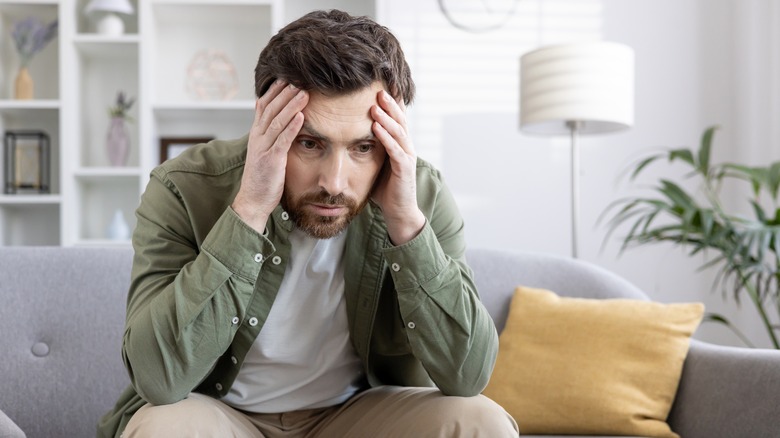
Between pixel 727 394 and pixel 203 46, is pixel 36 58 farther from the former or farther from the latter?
pixel 727 394

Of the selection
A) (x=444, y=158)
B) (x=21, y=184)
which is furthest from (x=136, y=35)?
(x=444, y=158)

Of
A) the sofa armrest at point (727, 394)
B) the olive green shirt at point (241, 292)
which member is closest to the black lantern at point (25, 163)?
the olive green shirt at point (241, 292)

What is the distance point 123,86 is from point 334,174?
2.71 metres

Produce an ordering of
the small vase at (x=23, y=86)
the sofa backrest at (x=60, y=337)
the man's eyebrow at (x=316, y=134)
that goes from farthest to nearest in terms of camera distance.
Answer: the small vase at (x=23, y=86) → the sofa backrest at (x=60, y=337) → the man's eyebrow at (x=316, y=134)

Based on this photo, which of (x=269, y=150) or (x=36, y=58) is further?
(x=36, y=58)

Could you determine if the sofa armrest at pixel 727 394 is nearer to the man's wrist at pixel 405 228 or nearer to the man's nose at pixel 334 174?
the man's wrist at pixel 405 228

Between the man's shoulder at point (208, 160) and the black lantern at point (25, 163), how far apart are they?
2.35m

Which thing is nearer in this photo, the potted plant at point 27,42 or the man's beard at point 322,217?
the man's beard at point 322,217

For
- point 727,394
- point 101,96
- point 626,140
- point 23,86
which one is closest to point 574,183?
point 626,140

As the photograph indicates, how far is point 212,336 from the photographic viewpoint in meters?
1.29

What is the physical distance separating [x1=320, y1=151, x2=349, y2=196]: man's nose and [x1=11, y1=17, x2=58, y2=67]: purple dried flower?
274 cm

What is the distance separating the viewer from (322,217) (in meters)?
1.34

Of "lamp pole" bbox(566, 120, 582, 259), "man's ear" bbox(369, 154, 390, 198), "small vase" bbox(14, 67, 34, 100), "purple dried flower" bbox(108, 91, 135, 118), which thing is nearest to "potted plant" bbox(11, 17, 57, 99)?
"small vase" bbox(14, 67, 34, 100)

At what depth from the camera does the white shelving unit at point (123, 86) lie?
3574 millimetres
